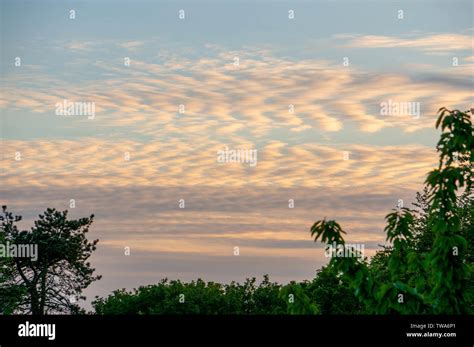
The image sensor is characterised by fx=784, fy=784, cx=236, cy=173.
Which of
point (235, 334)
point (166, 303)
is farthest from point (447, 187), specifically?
point (166, 303)

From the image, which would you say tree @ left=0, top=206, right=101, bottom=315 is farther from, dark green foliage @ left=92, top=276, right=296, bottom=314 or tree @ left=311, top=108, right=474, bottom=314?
tree @ left=311, top=108, right=474, bottom=314

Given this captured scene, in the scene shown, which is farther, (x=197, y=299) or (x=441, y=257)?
(x=197, y=299)

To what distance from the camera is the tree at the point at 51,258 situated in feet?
167

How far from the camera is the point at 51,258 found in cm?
5250

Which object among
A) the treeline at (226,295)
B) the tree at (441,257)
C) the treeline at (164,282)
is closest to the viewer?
the tree at (441,257)

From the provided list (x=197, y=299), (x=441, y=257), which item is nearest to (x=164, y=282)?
(x=197, y=299)

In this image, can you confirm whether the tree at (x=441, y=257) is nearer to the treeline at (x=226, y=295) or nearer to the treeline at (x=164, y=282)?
the treeline at (x=164, y=282)

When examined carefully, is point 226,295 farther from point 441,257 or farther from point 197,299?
point 441,257

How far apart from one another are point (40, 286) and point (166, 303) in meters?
8.71

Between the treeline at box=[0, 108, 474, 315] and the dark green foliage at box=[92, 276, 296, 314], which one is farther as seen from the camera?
the dark green foliage at box=[92, 276, 296, 314]

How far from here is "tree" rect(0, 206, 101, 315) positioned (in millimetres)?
50812

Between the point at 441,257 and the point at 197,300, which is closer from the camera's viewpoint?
the point at 441,257

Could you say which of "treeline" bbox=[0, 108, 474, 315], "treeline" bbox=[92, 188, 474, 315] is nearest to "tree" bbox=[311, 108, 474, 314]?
"treeline" bbox=[0, 108, 474, 315]

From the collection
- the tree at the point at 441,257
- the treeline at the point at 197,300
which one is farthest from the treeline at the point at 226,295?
the tree at the point at 441,257
